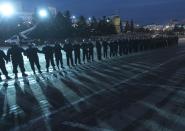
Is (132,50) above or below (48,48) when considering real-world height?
below

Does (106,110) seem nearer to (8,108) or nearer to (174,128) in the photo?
(174,128)

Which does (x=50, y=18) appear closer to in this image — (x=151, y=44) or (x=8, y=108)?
(x=151, y=44)

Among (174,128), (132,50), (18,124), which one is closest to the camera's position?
(174,128)

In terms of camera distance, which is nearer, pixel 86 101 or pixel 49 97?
pixel 86 101

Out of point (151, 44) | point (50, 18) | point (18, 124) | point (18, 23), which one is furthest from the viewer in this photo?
point (18, 23)

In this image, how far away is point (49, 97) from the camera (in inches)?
438

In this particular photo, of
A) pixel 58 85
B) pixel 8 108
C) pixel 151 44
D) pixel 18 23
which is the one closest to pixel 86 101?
pixel 8 108

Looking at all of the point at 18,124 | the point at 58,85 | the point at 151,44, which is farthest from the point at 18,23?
the point at 18,124

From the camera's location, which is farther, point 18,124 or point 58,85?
point 58,85

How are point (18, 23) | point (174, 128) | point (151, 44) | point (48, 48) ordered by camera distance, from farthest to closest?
point (18, 23) < point (151, 44) < point (48, 48) < point (174, 128)

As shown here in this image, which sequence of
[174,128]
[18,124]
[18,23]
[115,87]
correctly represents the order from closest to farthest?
[174,128] → [18,124] → [115,87] → [18,23]

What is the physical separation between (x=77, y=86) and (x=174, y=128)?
6.37 metres

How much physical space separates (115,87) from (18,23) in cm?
7252

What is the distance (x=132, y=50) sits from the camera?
1373 inches
